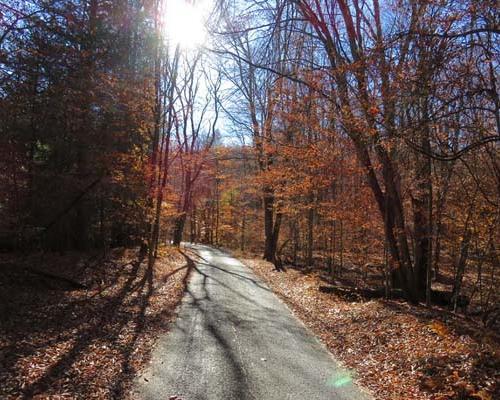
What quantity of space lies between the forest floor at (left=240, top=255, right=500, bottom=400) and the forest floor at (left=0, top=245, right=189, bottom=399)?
3.54 m

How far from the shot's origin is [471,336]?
7402 mm

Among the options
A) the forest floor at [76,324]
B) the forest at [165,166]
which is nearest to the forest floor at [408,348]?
the forest at [165,166]

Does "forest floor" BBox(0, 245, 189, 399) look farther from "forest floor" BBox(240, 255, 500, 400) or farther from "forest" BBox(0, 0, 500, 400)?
"forest floor" BBox(240, 255, 500, 400)

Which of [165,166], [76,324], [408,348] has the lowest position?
[408,348]

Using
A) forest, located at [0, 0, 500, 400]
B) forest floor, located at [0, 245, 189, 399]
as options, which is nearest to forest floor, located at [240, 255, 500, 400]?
forest, located at [0, 0, 500, 400]

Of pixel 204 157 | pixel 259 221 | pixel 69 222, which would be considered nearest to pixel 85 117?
pixel 69 222

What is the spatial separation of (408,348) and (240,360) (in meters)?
3.02

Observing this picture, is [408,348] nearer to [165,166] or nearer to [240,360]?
[240,360]

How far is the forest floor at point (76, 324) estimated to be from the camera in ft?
17.1

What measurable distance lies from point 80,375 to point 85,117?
736cm

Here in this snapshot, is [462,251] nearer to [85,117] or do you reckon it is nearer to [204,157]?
[85,117]

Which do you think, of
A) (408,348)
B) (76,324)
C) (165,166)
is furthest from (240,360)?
(165,166)

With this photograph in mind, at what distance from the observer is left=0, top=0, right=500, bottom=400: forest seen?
5922mm

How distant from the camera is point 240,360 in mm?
6484
